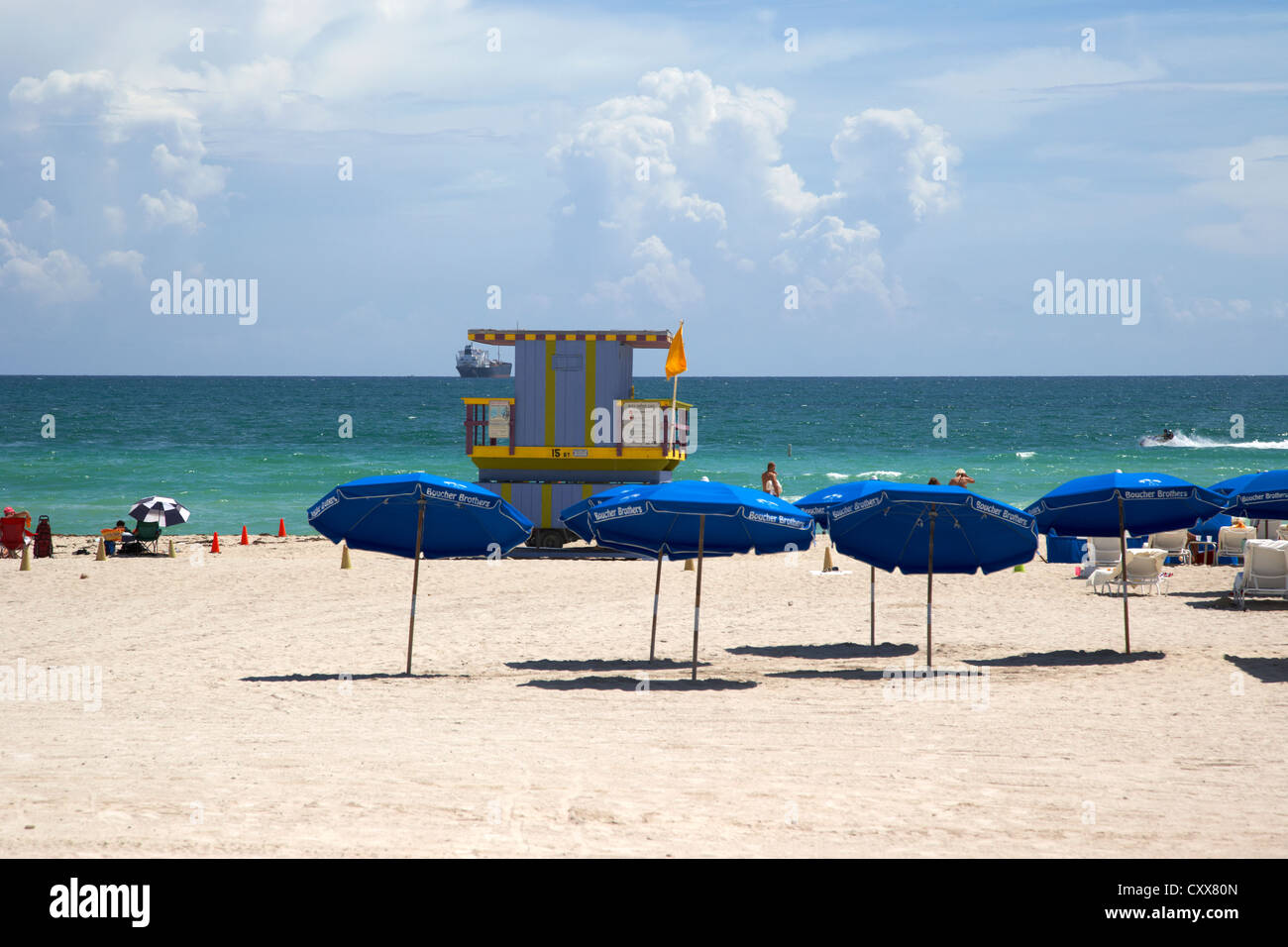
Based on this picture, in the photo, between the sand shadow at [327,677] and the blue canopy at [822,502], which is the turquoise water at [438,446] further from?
the blue canopy at [822,502]

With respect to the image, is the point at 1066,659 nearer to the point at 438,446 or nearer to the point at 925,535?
the point at 925,535

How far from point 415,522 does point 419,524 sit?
583mm

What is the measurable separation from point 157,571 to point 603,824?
1376 centimetres

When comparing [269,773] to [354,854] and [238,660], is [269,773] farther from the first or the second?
[238,660]

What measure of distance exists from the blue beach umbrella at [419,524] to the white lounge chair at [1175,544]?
42.1 feet

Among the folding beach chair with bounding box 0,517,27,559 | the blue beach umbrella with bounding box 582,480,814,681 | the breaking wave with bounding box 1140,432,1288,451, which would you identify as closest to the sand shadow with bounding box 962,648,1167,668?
the blue beach umbrella with bounding box 582,480,814,681

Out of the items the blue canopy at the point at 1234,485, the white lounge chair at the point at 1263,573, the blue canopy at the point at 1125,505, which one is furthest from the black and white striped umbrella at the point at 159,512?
the white lounge chair at the point at 1263,573

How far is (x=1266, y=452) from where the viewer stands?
55.7 meters

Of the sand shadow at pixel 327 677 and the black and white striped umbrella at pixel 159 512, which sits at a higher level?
the black and white striped umbrella at pixel 159 512

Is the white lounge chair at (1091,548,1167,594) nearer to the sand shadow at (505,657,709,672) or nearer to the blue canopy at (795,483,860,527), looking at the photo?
the blue canopy at (795,483,860,527)

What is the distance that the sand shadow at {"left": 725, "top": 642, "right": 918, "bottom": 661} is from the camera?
11.6m

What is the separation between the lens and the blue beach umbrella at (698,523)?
10.0 meters

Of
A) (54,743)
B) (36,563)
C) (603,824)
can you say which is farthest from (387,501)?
(36,563)

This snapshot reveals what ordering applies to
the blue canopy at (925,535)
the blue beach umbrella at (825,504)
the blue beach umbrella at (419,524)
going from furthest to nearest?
the blue beach umbrella at (825,504)
the blue canopy at (925,535)
the blue beach umbrella at (419,524)
